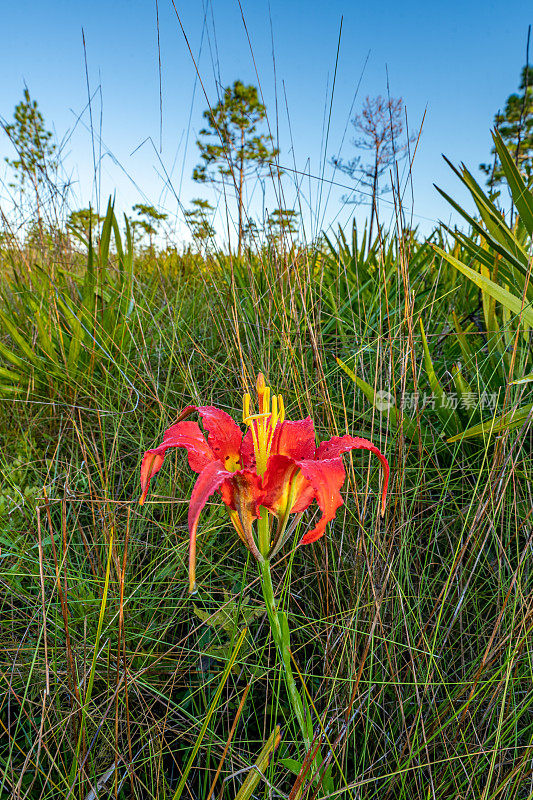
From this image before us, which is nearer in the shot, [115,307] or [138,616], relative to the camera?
[138,616]

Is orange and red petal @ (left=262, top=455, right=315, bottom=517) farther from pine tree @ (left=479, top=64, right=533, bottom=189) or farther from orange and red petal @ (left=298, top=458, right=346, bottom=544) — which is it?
pine tree @ (left=479, top=64, right=533, bottom=189)

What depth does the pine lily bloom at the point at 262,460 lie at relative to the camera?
0.59 meters

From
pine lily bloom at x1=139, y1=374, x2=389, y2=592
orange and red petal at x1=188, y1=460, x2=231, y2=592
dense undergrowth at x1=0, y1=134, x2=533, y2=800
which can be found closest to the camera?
orange and red petal at x1=188, y1=460, x2=231, y2=592

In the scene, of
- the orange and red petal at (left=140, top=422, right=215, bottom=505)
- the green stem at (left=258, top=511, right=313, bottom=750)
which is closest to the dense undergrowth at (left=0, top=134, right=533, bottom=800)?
the green stem at (left=258, top=511, right=313, bottom=750)

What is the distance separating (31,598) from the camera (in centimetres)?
112

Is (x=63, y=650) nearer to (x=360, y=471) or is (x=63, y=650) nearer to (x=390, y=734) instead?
(x=390, y=734)

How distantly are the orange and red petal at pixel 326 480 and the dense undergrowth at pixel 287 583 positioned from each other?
0.96 feet

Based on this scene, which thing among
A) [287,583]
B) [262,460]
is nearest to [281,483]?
[262,460]

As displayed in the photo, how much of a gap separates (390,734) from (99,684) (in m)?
0.63

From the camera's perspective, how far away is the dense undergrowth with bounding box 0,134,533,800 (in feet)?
2.84

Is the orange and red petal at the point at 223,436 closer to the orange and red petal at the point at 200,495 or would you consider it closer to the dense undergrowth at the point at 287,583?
the orange and red petal at the point at 200,495

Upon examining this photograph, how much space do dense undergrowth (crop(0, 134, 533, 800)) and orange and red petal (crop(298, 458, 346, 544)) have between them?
29 cm

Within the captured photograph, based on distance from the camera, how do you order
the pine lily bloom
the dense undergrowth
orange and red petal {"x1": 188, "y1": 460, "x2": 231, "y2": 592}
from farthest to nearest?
the dense undergrowth
the pine lily bloom
orange and red petal {"x1": 188, "y1": 460, "x2": 231, "y2": 592}

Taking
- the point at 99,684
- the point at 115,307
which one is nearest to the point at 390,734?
the point at 99,684
